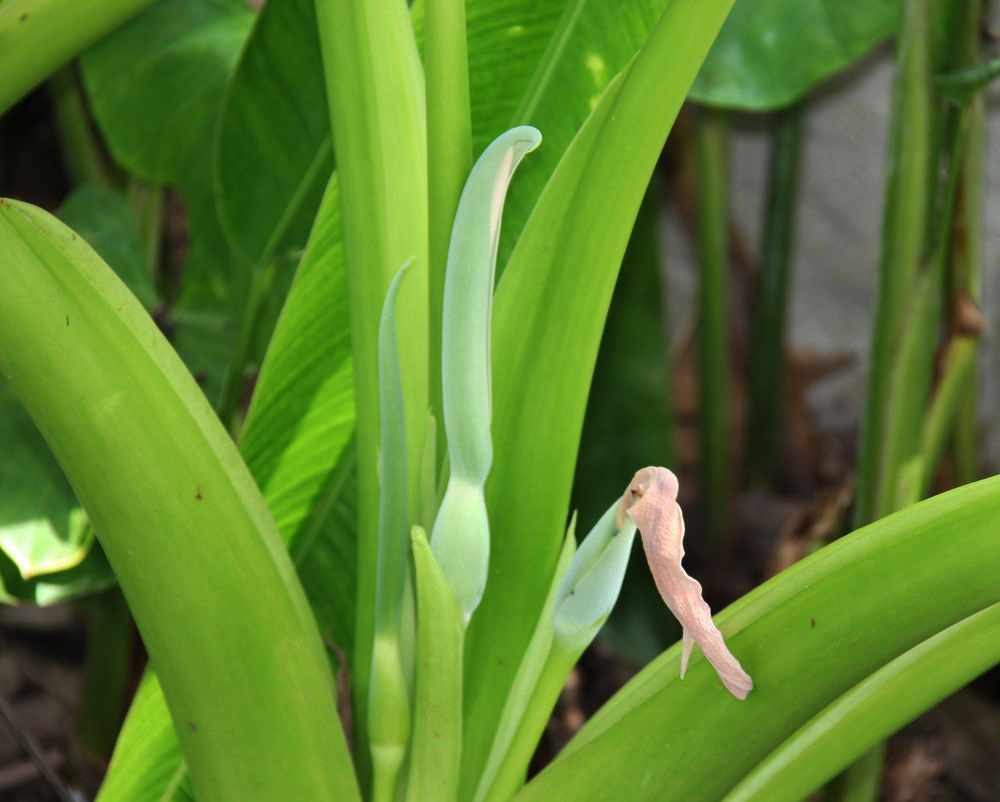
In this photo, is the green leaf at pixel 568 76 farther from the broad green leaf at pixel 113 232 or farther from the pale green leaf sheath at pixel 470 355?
the broad green leaf at pixel 113 232

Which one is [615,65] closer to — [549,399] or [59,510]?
[549,399]

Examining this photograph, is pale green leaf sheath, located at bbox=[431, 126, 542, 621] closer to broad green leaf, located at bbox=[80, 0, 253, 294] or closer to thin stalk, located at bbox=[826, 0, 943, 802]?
thin stalk, located at bbox=[826, 0, 943, 802]

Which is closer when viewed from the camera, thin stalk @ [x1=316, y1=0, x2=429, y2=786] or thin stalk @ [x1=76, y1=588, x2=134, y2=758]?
thin stalk @ [x1=316, y1=0, x2=429, y2=786]

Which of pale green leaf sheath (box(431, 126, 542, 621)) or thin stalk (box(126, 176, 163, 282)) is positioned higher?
pale green leaf sheath (box(431, 126, 542, 621))

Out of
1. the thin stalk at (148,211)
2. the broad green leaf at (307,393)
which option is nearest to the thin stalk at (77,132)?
the thin stalk at (148,211)

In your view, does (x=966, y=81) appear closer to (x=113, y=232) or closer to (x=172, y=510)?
(x=172, y=510)

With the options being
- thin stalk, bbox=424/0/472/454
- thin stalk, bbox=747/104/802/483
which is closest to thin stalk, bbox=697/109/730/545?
thin stalk, bbox=747/104/802/483
